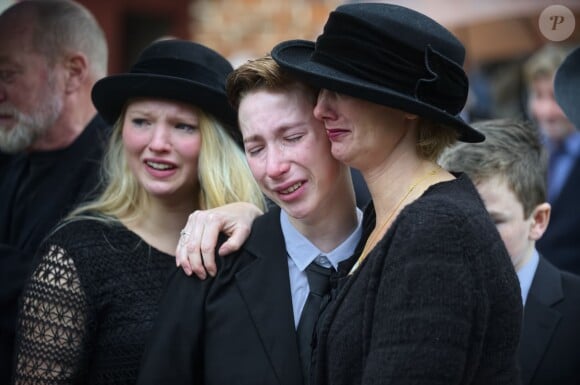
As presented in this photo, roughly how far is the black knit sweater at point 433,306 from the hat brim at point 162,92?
1.17 metres

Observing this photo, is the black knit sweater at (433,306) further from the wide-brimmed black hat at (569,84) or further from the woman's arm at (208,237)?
the wide-brimmed black hat at (569,84)

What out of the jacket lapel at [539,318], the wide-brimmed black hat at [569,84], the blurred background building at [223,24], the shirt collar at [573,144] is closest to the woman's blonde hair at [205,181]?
the jacket lapel at [539,318]

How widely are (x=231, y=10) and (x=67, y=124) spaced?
469cm

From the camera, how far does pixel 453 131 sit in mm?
2445

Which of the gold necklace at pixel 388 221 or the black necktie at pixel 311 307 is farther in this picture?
the black necktie at pixel 311 307

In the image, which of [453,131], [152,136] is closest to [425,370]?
[453,131]

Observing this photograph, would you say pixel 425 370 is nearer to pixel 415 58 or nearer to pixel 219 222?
pixel 415 58

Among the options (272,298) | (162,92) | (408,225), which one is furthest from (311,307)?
(162,92)

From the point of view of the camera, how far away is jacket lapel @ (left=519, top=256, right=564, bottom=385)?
3.02 m

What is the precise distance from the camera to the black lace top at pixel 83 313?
2.95m

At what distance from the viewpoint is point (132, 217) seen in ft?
10.9

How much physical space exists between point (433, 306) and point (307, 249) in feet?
2.55

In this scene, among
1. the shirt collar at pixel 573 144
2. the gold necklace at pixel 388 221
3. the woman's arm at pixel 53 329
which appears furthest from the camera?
the shirt collar at pixel 573 144

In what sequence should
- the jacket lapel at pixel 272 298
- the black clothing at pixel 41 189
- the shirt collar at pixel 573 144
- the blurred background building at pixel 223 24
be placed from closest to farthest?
the jacket lapel at pixel 272 298 → the black clothing at pixel 41 189 → the shirt collar at pixel 573 144 → the blurred background building at pixel 223 24
